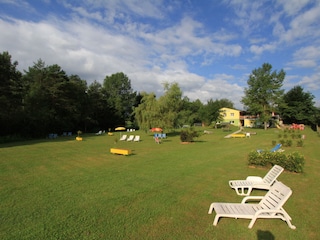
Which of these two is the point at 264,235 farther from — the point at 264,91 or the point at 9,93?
the point at 264,91

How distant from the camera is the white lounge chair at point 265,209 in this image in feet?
15.1

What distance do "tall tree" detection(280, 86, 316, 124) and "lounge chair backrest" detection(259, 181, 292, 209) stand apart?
5723 cm

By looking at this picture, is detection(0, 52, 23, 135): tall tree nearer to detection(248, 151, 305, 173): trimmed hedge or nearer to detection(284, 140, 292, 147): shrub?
detection(248, 151, 305, 173): trimmed hedge

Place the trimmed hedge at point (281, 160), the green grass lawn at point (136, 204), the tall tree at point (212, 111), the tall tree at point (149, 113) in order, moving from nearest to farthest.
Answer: the green grass lawn at point (136, 204)
the trimmed hedge at point (281, 160)
the tall tree at point (149, 113)
the tall tree at point (212, 111)

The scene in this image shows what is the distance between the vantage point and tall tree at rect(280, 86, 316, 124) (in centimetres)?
5522

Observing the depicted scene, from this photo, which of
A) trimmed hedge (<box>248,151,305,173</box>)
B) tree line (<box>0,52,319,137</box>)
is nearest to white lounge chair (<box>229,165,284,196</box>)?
trimmed hedge (<box>248,151,305,173</box>)

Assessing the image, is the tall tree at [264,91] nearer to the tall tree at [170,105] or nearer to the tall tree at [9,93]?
the tall tree at [170,105]

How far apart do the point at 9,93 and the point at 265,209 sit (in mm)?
30741

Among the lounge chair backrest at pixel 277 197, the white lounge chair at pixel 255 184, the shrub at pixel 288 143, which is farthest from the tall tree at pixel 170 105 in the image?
the lounge chair backrest at pixel 277 197

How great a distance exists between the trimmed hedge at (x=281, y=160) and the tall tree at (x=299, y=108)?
170ft

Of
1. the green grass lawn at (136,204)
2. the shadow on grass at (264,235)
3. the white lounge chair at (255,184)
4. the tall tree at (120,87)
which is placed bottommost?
the shadow on grass at (264,235)

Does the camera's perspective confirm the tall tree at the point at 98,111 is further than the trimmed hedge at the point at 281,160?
Yes

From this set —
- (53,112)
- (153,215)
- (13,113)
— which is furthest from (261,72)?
(153,215)

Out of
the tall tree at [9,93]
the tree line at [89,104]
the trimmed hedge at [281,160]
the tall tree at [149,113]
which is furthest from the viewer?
the tall tree at [149,113]
